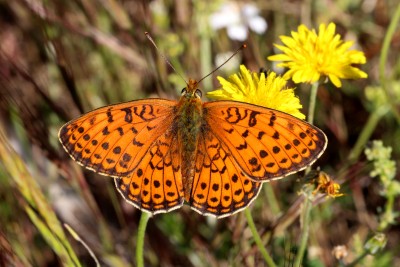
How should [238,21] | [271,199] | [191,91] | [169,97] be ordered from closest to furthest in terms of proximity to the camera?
[191,91] < [271,199] < [169,97] < [238,21]

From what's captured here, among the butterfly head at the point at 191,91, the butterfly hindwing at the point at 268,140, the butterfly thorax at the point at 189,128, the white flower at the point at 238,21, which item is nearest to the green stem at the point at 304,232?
the butterfly hindwing at the point at 268,140

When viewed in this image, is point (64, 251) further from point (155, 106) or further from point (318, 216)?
point (318, 216)

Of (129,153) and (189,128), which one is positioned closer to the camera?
(129,153)

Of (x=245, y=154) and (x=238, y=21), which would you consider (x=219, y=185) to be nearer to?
(x=245, y=154)

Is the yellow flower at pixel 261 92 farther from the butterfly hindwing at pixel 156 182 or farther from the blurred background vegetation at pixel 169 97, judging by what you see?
the blurred background vegetation at pixel 169 97

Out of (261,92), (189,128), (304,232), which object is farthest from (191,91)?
(304,232)

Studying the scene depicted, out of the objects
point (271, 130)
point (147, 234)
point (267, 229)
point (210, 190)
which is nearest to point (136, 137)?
point (210, 190)

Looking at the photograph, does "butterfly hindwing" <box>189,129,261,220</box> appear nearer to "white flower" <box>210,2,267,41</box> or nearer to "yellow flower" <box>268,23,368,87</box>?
"yellow flower" <box>268,23,368,87</box>
